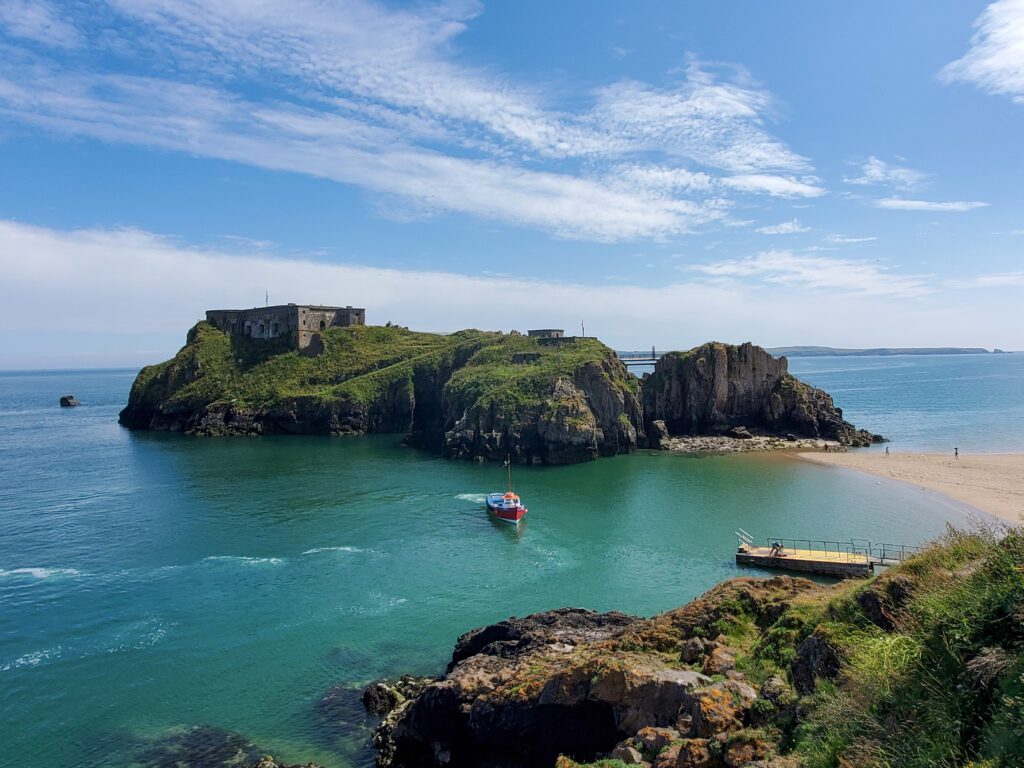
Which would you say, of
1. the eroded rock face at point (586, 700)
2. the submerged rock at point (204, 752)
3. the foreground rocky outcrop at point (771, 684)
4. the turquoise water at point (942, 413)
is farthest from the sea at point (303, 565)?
A: the foreground rocky outcrop at point (771, 684)

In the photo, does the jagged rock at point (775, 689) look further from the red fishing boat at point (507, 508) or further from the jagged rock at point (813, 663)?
the red fishing boat at point (507, 508)

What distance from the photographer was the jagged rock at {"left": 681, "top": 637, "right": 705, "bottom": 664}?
1836 centimetres

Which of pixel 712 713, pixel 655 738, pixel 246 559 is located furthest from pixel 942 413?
pixel 655 738

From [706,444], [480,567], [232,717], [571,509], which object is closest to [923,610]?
[232,717]

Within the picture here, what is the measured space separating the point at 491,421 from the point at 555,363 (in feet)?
54.7

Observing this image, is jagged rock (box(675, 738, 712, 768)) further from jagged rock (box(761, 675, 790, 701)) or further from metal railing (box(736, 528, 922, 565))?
metal railing (box(736, 528, 922, 565))

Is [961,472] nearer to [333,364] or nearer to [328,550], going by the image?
[328,550]

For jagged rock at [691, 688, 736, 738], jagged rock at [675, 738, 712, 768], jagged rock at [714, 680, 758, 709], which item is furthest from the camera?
jagged rock at [714, 680, 758, 709]

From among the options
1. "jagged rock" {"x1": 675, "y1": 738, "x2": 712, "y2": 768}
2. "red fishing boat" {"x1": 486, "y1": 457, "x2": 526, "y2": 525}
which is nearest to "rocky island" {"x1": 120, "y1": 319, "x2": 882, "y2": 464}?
"red fishing boat" {"x1": 486, "y1": 457, "x2": 526, "y2": 525}

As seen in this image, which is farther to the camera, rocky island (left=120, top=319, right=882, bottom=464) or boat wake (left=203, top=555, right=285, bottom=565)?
rocky island (left=120, top=319, right=882, bottom=464)

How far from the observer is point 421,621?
35.5 meters

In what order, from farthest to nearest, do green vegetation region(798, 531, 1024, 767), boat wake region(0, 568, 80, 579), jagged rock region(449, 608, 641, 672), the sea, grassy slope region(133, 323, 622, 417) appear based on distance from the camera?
grassy slope region(133, 323, 622, 417)
boat wake region(0, 568, 80, 579)
the sea
jagged rock region(449, 608, 641, 672)
green vegetation region(798, 531, 1024, 767)

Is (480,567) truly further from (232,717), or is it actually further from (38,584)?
(38,584)

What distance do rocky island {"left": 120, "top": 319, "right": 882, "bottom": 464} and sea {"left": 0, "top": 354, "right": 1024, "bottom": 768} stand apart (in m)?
7.02
